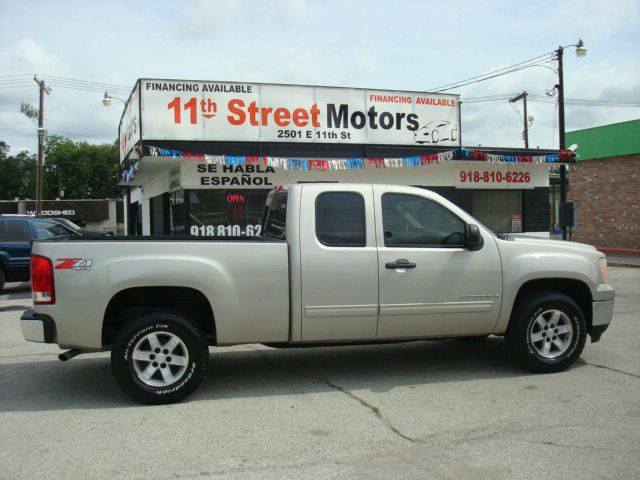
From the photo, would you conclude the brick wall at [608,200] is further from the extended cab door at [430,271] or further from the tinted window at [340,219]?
the tinted window at [340,219]

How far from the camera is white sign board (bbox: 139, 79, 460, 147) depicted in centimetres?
1336

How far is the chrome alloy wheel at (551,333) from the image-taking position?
5914 mm

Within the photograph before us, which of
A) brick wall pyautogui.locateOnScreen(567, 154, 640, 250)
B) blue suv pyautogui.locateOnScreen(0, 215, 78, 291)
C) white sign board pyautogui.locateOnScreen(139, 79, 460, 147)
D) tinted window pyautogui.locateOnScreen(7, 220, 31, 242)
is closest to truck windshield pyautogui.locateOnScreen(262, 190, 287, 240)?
white sign board pyautogui.locateOnScreen(139, 79, 460, 147)

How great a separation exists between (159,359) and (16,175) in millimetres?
84667

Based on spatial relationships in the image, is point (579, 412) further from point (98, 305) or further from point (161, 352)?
point (98, 305)

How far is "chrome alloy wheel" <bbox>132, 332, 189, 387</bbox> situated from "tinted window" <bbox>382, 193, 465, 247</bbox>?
85.3 inches

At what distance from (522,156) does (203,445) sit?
14.1 metres

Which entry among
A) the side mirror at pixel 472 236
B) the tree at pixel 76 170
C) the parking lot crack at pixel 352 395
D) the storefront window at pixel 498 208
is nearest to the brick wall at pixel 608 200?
the storefront window at pixel 498 208

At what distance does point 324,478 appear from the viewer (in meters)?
3.66

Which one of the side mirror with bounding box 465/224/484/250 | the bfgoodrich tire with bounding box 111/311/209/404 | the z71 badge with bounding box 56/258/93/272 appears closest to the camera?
the z71 badge with bounding box 56/258/93/272

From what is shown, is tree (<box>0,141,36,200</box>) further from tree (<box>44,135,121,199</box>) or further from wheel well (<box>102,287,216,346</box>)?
wheel well (<box>102,287,216,346</box>)

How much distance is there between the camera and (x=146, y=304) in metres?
5.36

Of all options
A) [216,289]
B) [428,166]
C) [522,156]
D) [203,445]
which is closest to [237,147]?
[428,166]

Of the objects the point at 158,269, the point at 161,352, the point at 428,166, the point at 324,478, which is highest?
the point at 428,166
